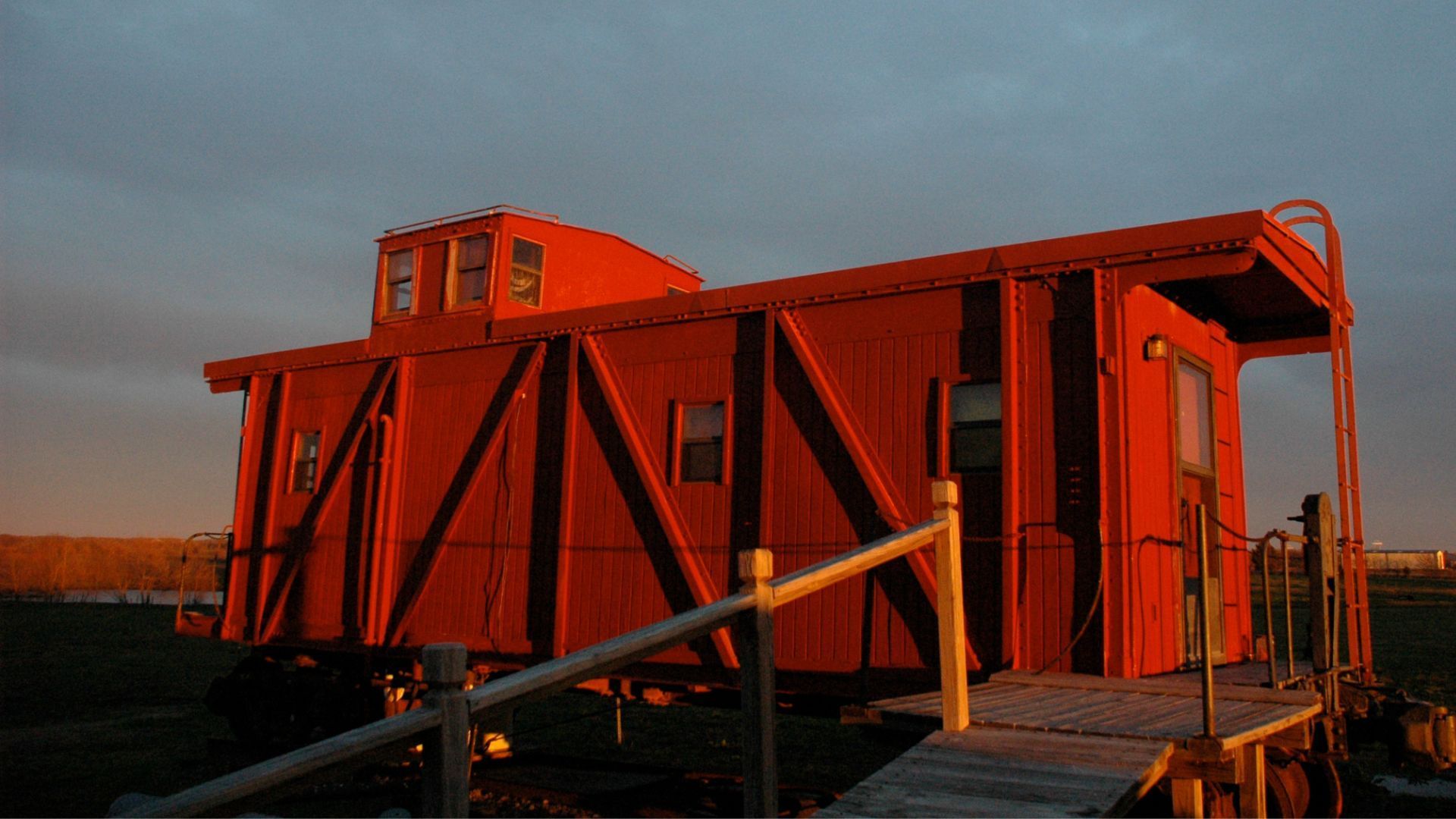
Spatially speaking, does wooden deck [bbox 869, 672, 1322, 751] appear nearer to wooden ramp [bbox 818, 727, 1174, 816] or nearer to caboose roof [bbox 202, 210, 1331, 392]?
wooden ramp [bbox 818, 727, 1174, 816]

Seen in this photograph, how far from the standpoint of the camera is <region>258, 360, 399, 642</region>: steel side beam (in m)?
13.5

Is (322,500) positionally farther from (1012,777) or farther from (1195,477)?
(1012,777)

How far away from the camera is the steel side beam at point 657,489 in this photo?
10.0 metres

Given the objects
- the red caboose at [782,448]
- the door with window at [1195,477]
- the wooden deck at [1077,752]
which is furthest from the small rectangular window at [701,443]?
the door with window at [1195,477]

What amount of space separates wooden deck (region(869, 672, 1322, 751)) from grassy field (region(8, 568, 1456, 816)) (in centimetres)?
64

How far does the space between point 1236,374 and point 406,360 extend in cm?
1013

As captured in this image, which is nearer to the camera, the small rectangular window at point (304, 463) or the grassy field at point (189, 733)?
the grassy field at point (189, 733)

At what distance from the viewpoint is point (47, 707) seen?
19453 millimetres

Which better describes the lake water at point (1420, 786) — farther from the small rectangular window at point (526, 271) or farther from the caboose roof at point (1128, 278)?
the small rectangular window at point (526, 271)

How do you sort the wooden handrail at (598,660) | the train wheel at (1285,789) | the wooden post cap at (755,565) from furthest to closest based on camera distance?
the train wheel at (1285,789)
the wooden post cap at (755,565)
the wooden handrail at (598,660)

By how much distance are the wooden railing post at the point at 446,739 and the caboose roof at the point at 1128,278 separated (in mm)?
6542

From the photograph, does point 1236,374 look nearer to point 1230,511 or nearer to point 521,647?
point 1230,511

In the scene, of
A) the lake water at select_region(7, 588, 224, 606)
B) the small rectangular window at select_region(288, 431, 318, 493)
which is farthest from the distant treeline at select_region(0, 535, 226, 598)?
the small rectangular window at select_region(288, 431, 318, 493)

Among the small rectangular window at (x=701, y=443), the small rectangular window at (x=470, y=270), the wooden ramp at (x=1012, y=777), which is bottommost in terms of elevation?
the wooden ramp at (x=1012, y=777)
